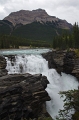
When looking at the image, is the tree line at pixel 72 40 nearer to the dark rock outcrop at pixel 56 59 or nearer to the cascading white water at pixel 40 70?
the dark rock outcrop at pixel 56 59

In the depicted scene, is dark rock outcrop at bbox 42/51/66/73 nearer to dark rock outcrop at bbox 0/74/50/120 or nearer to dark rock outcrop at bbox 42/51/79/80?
dark rock outcrop at bbox 42/51/79/80

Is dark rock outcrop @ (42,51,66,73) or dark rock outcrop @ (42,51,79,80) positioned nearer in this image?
dark rock outcrop @ (42,51,79,80)

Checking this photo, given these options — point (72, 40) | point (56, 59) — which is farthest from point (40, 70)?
point (72, 40)

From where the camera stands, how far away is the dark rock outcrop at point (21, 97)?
26578mm

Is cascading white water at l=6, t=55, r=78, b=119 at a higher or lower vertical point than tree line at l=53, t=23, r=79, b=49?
lower

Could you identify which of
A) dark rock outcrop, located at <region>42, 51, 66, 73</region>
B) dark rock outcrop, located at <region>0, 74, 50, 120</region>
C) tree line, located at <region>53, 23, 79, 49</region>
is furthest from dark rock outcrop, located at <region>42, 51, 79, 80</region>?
dark rock outcrop, located at <region>0, 74, 50, 120</region>

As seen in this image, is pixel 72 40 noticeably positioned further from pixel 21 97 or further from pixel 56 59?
pixel 21 97

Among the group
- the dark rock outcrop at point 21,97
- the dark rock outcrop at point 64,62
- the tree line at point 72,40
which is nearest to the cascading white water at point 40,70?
the dark rock outcrop at point 64,62

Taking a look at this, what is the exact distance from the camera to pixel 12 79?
1207 inches

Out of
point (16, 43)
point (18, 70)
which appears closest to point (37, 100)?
point (18, 70)

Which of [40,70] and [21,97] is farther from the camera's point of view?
[40,70]

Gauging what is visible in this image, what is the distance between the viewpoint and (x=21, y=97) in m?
28.9

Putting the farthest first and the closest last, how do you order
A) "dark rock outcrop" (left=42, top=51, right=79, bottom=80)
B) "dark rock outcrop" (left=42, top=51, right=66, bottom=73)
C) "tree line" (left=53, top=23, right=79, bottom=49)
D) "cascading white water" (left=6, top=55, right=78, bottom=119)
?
"tree line" (left=53, top=23, right=79, bottom=49), "dark rock outcrop" (left=42, top=51, right=66, bottom=73), "dark rock outcrop" (left=42, top=51, right=79, bottom=80), "cascading white water" (left=6, top=55, right=78, bottom=119)

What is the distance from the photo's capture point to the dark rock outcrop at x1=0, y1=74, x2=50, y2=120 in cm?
2658
